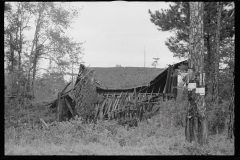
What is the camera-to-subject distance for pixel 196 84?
8.85m

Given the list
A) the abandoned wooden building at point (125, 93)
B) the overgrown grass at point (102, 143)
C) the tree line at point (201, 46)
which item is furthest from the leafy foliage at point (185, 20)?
the overgrown grass at point (102, 143)

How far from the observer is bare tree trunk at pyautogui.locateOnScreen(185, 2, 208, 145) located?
349 inches

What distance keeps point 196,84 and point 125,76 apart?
14.7m

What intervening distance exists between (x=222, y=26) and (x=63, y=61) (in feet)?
44.9

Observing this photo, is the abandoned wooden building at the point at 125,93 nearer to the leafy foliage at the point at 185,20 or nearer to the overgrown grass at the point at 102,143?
the leafy foliage at the point at 185,20

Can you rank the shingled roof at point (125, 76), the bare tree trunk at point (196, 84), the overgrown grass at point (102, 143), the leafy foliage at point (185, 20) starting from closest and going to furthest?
the overgrown grass at point (102, 143) → the bare tree trunk at point (196, 84) → the leafy foliage at point (185, 20) → the shingled roof at point (125, 76)

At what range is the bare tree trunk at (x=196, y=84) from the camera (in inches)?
349

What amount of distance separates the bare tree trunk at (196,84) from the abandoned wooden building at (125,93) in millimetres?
8404

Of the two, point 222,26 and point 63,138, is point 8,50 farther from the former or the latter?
point 222,26

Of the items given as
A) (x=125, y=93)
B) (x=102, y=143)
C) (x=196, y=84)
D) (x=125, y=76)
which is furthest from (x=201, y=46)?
(x=125, y=76)

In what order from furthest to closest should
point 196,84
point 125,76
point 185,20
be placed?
point 125,76 → point 185,20 → point 196,84

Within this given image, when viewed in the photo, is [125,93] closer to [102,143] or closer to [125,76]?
[125,76]

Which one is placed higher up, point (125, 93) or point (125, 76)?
point (125, 76)

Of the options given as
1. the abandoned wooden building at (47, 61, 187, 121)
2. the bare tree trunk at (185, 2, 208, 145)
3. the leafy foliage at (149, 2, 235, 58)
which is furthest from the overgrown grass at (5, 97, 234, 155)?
the leafy foliage at (149, 2, 235, 58)
